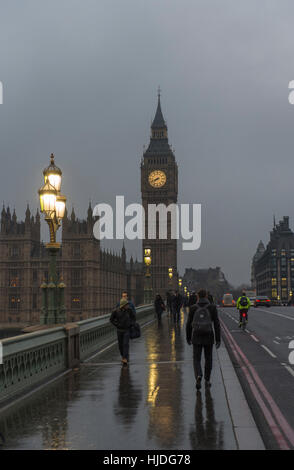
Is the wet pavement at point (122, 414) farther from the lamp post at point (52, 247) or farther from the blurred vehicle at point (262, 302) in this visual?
the blurred vehicle at point (262, 302)


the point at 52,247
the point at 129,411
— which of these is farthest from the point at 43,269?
the point at 129,411

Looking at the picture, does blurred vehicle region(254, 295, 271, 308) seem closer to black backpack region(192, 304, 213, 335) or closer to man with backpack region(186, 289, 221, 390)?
man with backpack region(186, 289, 221, 390)

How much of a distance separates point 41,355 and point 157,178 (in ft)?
543

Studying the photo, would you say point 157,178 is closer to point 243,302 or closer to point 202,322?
point 243,302

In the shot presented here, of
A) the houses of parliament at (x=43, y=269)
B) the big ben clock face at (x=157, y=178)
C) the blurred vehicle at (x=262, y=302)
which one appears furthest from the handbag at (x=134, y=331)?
the big ben clock face at (x=157, y=178)

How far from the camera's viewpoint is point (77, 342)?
614 inches

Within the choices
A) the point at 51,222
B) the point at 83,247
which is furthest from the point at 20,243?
Answer: the point at 51,222

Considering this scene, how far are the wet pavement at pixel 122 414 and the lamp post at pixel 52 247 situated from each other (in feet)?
5.71

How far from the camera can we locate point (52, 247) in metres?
15.1

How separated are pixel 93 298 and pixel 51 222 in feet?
360

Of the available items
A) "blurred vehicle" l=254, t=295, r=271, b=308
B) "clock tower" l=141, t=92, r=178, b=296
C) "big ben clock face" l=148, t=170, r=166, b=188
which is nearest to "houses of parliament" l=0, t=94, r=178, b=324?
"clock tower" l=141, t=92, r=178, b=296

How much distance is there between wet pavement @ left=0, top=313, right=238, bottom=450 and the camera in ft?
23.8

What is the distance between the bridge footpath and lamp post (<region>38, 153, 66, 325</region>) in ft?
3.06

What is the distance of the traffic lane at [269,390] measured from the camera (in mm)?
8211
